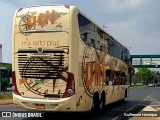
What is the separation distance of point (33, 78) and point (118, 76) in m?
10.2

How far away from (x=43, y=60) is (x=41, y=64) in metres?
0.17

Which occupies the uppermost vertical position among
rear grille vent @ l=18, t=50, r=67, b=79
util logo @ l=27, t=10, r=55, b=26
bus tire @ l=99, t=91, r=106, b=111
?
util logo @ l=27, t=10, r=55, b=26

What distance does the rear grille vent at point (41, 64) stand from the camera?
42.3 ft

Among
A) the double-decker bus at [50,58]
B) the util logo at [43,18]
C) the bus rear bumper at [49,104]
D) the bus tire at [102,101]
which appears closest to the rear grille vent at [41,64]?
the double-decker bus at [50,58]

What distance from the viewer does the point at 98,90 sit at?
1616 cm

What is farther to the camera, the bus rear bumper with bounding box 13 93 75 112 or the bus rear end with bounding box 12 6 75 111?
the bus rear end with bounding box 12 6 75 111

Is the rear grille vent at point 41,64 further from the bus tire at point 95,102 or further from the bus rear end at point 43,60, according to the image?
the bus tire at point 95,102

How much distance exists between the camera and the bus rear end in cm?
1278

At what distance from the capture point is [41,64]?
13.1m

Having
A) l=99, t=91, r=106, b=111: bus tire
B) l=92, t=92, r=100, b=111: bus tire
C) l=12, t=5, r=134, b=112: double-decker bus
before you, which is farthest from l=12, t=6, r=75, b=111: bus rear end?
l=99, t=91, r=106, b=111: bus tire

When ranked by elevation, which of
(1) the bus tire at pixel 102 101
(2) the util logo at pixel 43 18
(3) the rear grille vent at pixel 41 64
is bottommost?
(1) the bus tire at pixel 102 101

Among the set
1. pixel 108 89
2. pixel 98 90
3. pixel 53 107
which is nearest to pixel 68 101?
pixel 53 107

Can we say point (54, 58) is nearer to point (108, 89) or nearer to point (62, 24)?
point (62, 24)

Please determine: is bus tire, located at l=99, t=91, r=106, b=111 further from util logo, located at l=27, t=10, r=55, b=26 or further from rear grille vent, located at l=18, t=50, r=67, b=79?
util logo, located at l=27, t=10, r=55, b=26
